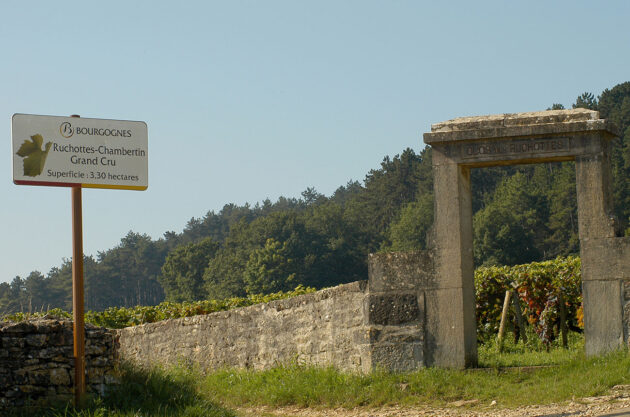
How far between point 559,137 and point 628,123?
46999mm

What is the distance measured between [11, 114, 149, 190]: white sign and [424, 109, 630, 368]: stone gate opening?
411 cm

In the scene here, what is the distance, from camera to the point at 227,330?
12.7m

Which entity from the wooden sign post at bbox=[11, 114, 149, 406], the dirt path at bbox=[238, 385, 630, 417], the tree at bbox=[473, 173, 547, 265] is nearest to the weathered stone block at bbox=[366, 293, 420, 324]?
the dirt path at bbox=[238, 385, 630, 417]

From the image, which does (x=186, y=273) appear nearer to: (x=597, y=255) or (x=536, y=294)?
(x=536, y=294)

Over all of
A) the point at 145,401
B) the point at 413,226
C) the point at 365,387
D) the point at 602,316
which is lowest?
the point at 365,387

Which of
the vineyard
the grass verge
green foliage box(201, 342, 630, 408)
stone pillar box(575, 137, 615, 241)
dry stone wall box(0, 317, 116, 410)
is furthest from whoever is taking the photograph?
the vineyard

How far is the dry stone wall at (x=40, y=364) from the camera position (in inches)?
293

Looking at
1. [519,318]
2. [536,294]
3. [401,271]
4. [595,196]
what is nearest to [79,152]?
[401,271]

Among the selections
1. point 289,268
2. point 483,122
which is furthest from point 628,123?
point 483,122

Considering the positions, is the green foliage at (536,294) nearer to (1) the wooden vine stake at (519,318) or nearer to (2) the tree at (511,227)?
(1) the wooden vine stake at (519,318)

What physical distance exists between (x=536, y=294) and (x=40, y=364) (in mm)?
8378

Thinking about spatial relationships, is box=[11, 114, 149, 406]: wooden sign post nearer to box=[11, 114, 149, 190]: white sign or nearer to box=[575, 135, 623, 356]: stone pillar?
box=[11, 114, 149, 190]: white sign

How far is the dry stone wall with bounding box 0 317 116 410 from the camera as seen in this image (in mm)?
7449

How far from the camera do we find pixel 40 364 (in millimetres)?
7598
